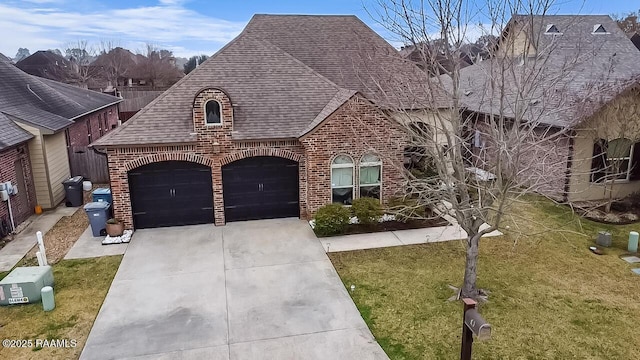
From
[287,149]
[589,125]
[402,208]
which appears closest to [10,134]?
[287,149]

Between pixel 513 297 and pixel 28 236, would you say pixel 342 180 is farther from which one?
pixel 28 236

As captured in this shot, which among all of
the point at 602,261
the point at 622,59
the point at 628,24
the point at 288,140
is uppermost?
the point at 628,24

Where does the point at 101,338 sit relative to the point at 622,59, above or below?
below

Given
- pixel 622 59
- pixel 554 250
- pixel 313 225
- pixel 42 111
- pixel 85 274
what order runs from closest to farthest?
pixel 85 274 < pixel 554 250 < pixel 313 225 < pixel 42 111 < pixel 622 59

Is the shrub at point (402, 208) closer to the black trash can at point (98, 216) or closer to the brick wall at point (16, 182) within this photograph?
the black trash can at point (98, 216)

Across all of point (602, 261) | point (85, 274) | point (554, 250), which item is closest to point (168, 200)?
point (85, 274)

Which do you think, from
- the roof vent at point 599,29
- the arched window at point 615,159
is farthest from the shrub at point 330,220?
the roof vent at point 599,29

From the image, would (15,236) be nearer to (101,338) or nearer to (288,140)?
(101,338)
